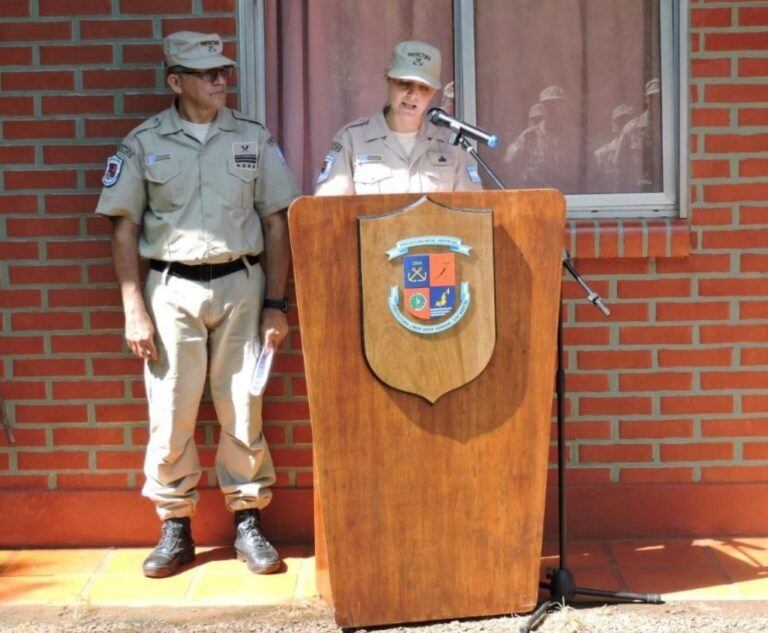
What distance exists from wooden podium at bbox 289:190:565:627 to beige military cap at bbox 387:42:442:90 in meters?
0.64

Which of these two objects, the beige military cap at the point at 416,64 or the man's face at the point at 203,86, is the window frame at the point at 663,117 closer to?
the beige military cap at the point at 416,64

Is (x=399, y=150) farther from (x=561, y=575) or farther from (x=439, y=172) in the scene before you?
(x=561, y=575)

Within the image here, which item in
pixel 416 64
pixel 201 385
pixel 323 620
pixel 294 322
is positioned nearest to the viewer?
pixel 323 620

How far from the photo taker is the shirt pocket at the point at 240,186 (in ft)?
15.8

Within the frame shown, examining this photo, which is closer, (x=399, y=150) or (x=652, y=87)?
(x=399, y=150)

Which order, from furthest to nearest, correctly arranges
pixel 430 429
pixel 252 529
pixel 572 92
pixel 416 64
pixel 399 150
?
pixel 572 92, pixel 252 529, pixel 399 150, pixel 416 64, pixel 430 429

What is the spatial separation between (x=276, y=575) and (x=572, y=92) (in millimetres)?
2204

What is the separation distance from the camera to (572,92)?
17.3ft

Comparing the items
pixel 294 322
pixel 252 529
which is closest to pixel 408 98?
pixel 294 322

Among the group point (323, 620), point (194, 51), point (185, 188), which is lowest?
point (323, 620)

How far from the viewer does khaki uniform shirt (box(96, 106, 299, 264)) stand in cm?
475

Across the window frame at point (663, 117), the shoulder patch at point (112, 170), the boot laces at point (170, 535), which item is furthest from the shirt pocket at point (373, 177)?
the boot laces at point (170, 535)

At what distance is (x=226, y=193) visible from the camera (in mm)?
4793

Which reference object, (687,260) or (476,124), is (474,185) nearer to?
(476,124)
